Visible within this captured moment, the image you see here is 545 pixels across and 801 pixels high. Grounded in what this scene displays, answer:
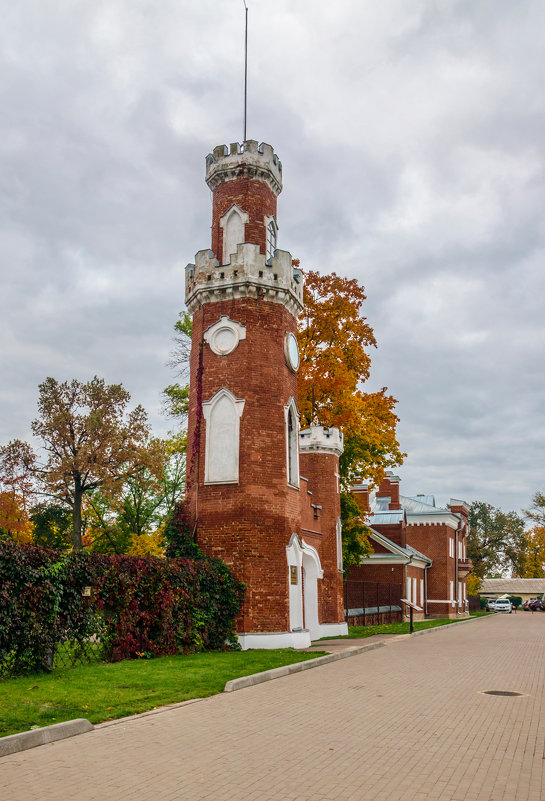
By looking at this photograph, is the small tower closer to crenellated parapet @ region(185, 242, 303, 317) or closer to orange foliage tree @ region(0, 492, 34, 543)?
crenellated parapet @ region(185, 242, 303, 317)

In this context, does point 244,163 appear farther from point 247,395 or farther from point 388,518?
point 388,518

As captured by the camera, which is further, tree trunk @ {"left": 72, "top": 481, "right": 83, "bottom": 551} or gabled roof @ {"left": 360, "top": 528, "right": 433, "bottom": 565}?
gabled roof @ {"left": 360, "top": 528, "right": 433, "bottom": 565}

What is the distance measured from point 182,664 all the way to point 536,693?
6337 mm

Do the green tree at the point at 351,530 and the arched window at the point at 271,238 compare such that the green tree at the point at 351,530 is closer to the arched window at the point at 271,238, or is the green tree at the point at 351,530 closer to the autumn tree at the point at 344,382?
the autumn tree at the point at 344,382

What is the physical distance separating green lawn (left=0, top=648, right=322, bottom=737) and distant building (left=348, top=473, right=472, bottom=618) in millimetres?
27967

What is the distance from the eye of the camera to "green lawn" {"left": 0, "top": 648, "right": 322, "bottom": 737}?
27.3ft

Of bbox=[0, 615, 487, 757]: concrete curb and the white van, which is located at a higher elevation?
bbox=[0, 615, 487, 757]: concrete curb

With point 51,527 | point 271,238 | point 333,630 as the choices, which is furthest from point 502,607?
point 271,238

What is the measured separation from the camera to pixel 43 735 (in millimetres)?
7246

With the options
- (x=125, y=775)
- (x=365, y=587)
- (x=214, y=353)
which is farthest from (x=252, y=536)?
(x=365, y=587)

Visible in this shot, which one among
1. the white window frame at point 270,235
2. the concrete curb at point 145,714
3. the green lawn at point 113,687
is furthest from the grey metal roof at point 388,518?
the concrete curb at point 145,714

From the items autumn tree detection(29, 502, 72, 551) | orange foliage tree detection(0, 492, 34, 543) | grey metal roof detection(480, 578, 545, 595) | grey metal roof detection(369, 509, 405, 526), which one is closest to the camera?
orange foliage tree detection(0, 492, 34, 543)

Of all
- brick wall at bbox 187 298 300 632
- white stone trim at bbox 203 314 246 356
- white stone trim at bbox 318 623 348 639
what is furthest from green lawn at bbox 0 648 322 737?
white stone trim at bbox 318 623 348 639

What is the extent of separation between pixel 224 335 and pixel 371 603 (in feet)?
62.8
